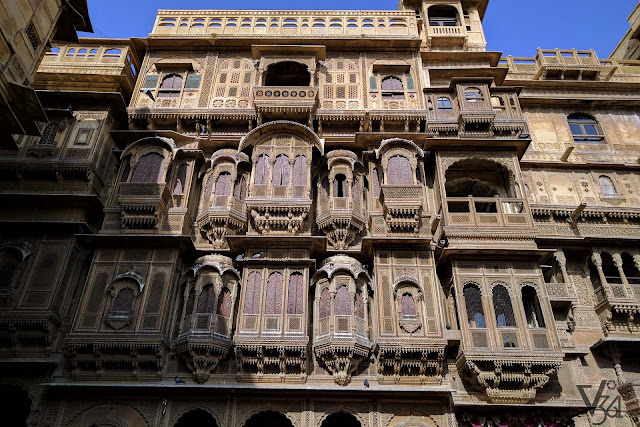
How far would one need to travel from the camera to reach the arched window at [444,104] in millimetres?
18766

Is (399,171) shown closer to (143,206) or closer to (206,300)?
(206,300)

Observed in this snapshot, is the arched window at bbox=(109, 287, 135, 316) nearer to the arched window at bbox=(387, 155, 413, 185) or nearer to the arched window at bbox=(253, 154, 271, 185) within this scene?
the arched window at bbox=(253, 154, 271, 185)

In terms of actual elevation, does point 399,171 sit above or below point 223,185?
above

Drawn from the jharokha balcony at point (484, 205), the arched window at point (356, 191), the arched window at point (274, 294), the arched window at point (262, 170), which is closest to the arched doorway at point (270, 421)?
the arched window at point (274, 294)

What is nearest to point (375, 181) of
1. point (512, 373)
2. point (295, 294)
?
point (295, 294)

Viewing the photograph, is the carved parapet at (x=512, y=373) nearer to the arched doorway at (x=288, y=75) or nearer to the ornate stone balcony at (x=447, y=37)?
the arched doorway at (x=288, y=75)

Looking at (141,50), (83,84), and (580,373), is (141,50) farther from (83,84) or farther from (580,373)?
(580,373)

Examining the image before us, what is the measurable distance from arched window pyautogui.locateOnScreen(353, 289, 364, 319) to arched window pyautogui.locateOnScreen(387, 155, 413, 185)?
3.86 m

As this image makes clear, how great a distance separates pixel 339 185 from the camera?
17.1m

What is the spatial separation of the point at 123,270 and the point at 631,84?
2033 cm

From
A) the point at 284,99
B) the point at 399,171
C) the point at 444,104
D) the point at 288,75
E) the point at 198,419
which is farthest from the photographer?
the point at 288,75

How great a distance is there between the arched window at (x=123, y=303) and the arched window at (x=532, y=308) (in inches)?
444

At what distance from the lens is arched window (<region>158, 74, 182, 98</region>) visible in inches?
756

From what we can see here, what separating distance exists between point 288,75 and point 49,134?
8947 mm
